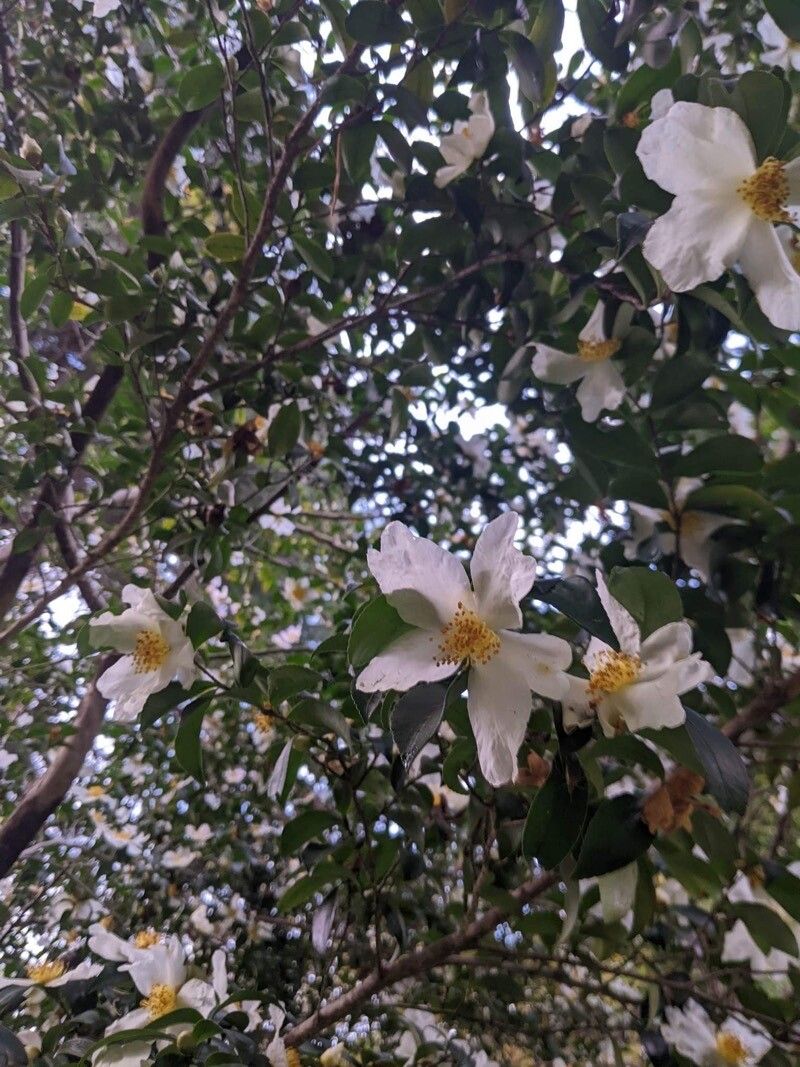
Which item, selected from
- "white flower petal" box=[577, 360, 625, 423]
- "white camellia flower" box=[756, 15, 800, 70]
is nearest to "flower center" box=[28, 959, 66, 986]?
"white flower petal" box=[577, 360, 625, 423]

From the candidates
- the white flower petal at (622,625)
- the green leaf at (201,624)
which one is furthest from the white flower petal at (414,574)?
the green leaf at (201,624)

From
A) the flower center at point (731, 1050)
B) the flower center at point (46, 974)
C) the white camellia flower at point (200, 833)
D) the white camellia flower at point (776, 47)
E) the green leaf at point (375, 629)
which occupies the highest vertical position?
the white camellia flower at point (776, 47)

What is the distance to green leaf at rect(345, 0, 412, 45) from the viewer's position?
796 mm

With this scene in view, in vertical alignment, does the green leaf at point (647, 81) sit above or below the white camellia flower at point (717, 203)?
above

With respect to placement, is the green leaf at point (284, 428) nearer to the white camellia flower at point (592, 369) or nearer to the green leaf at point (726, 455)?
the white camellia flower at point (592, 369)

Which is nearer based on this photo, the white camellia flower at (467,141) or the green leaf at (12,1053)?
the green leaf at (12,1053)

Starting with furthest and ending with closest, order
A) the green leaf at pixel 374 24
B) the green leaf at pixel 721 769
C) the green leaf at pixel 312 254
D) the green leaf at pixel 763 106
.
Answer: the green leaf at pixel 312 254 → the green leaf at pixel 374 24 → the green leaf at pixel 763 106 → the green leaf at pixel 721 769

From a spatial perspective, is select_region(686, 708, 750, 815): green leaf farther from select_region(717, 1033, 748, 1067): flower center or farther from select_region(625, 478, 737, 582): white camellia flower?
select_region(717, 1033, 748, 1067): flower center

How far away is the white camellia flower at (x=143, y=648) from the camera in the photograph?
0.71 meters

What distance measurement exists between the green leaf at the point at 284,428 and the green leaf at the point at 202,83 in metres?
0.44

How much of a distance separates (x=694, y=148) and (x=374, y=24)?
436mm

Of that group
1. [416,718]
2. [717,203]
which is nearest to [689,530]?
[717,203]

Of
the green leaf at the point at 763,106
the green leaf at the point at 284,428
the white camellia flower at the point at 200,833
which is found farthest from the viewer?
the white camellia flower at the point at 200,833

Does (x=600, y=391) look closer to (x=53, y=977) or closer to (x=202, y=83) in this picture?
(x=202, y=83)
